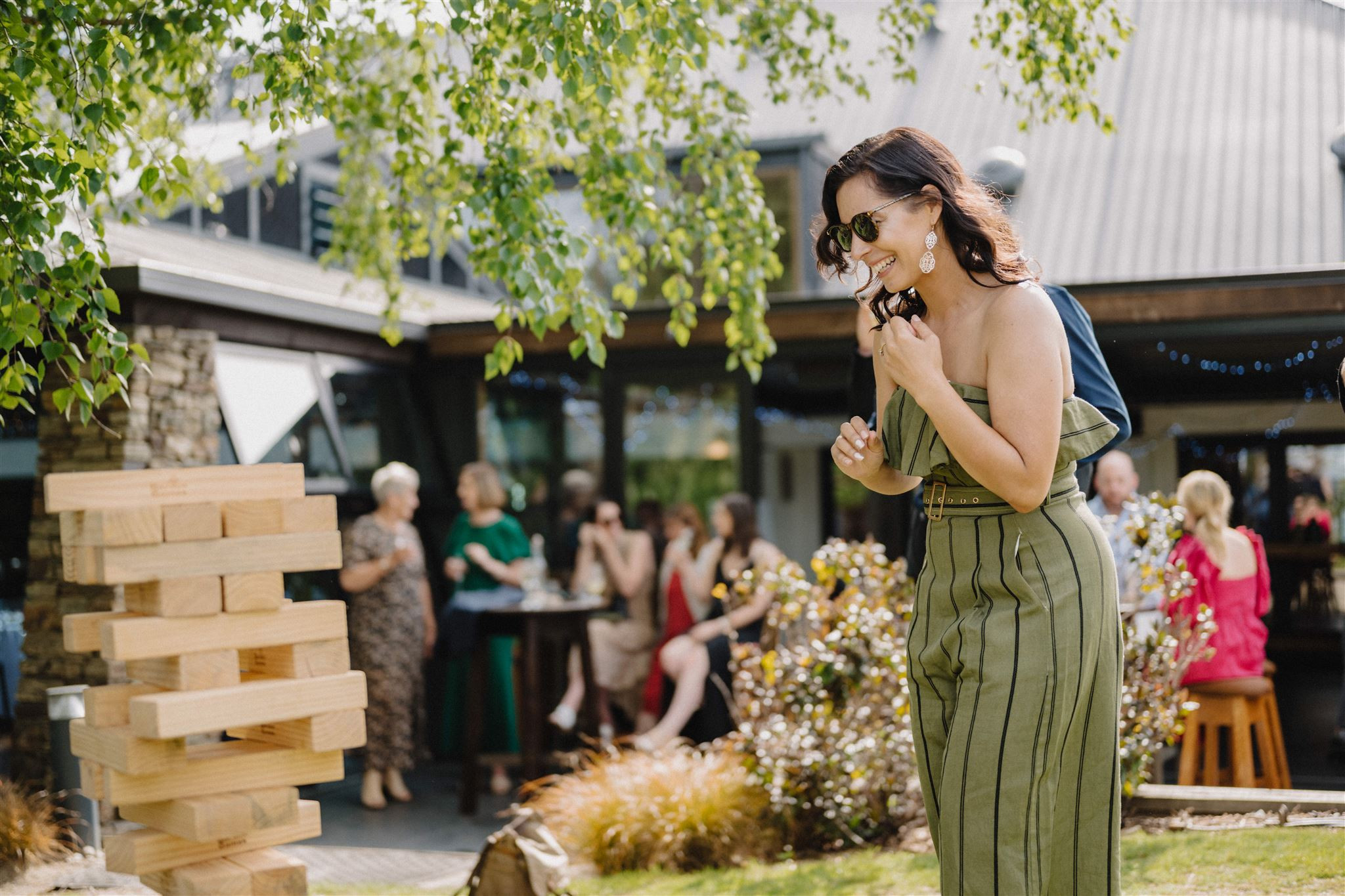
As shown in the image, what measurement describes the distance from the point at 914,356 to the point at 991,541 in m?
0.34

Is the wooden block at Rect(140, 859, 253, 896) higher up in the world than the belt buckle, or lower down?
lower down

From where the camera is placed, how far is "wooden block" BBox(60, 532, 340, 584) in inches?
119

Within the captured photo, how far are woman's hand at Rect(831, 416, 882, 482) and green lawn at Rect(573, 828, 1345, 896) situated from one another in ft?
7.66

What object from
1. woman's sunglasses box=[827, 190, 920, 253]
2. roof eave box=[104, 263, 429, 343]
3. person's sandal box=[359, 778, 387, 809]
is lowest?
person's sandal box=[359, 778, 387, 809]

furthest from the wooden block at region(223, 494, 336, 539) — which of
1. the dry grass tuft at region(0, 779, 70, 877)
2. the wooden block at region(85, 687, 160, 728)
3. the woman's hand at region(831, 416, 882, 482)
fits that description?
the dry grass tuft at region(0, 779, 70, 877)

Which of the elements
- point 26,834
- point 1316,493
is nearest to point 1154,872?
point 26,834

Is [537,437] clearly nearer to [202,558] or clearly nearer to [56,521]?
[56,521]

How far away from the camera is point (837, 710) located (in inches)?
206

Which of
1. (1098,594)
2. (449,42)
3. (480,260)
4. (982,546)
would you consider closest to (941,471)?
(982,546)

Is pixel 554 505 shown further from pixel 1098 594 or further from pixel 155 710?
pixel 1098 594

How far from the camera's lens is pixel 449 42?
4465 millimetres

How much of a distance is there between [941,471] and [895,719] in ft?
9.85

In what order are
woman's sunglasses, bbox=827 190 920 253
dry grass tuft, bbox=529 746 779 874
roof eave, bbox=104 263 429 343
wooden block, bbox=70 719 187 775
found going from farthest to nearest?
roof eave, bbox=104 263 429 343, dry grass tuft, bbox=529 746 779 874, wooden block, bbox=70 719 187 775, woman's sunglasses, bbox=827 190 920 253

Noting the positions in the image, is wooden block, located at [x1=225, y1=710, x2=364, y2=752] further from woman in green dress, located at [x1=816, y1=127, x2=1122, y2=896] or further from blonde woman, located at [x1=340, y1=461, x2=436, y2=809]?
blonde woman, located at [x1=340, y1=461, x2=436, y2=809]
